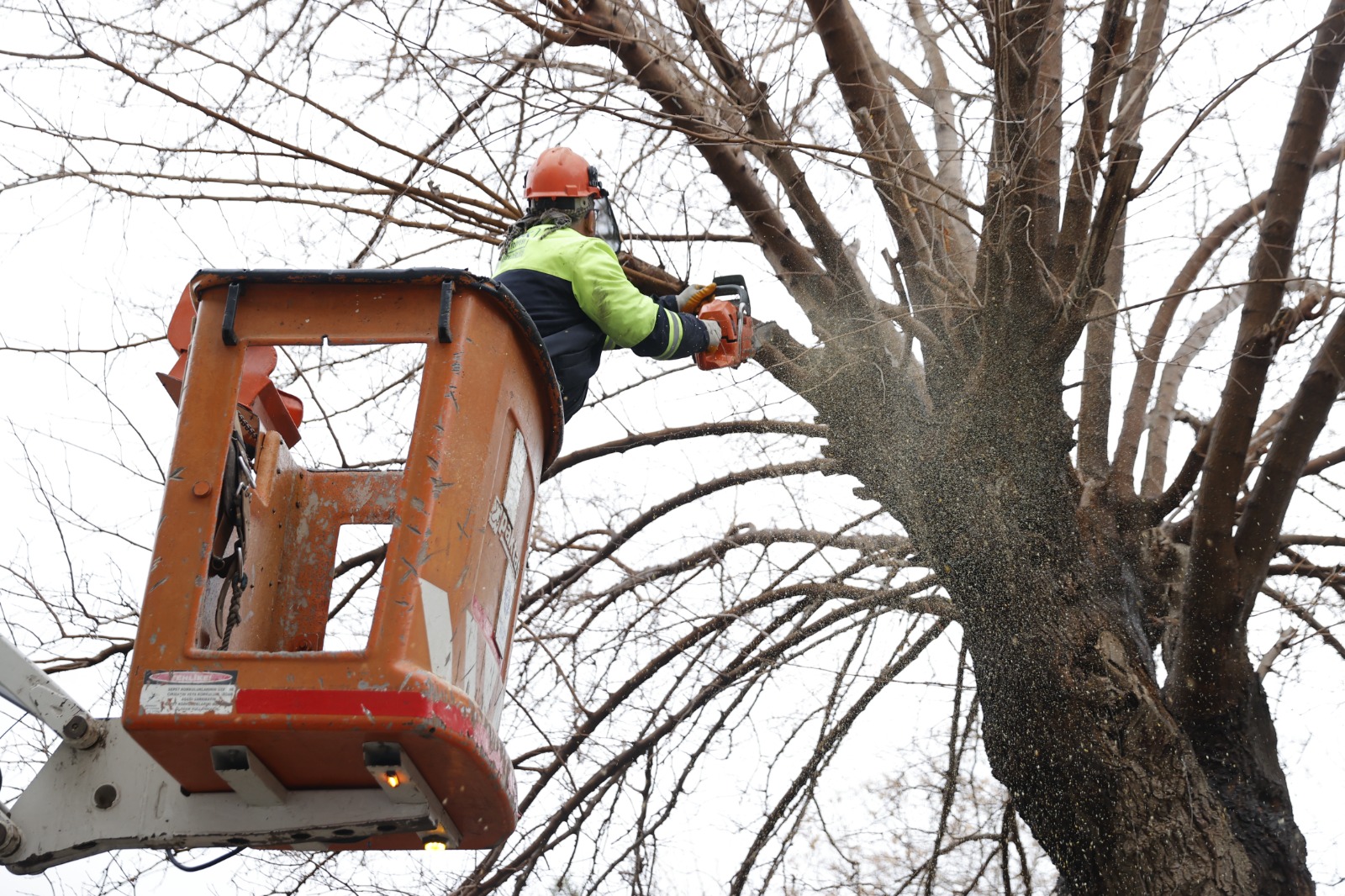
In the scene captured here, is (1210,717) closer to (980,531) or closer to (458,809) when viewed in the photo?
(980,531)

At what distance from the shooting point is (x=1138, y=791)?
3828 millimetres

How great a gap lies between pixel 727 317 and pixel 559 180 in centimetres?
77

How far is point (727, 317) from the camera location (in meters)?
4.39

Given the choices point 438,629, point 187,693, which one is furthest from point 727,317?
point 187,693

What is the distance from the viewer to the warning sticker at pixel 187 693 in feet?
8.17

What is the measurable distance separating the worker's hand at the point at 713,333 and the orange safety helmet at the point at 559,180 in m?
0.60

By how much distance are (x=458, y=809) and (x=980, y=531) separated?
7.21 ft

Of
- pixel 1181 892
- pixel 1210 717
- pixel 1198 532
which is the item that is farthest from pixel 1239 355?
pixel 1181 892

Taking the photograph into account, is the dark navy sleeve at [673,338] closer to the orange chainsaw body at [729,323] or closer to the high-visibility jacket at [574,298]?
the high-visibility jacket at [574,298]

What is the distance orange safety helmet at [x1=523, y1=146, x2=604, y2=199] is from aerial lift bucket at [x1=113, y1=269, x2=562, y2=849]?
122cm

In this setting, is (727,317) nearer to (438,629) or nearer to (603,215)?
(603,215)

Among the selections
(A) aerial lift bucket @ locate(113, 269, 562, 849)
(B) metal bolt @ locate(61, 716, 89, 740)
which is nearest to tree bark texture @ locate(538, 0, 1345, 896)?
(A) aerial lift bucket @ locate(113, 269, 562, 849)

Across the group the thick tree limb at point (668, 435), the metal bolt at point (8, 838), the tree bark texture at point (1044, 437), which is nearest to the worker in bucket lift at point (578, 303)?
the tree bark texture at point (1044, 437)

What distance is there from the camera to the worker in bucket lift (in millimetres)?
3666
